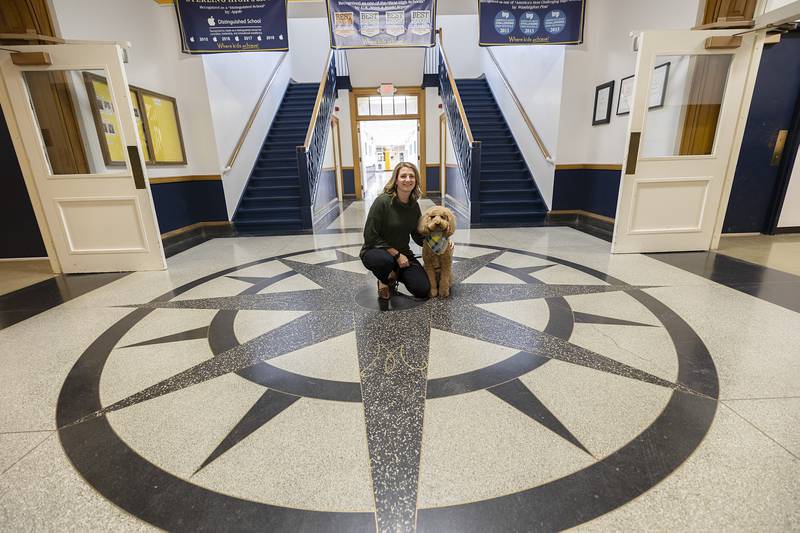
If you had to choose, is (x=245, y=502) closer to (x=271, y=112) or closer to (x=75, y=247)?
(x=75, y=247)

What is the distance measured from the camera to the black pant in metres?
2.70

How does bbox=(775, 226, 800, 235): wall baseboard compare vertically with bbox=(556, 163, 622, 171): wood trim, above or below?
below

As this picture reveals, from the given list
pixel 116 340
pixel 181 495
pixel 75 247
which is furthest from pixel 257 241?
pixel 181 495

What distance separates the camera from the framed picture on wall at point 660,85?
4.03m

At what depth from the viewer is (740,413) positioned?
1505 mm

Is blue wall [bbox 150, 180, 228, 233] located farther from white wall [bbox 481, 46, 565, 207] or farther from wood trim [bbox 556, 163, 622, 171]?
wood trim [bbox 556, 163, 622, 171]

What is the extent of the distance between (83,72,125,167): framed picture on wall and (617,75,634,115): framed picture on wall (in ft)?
19.6

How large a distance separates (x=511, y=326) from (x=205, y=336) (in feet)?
6.47

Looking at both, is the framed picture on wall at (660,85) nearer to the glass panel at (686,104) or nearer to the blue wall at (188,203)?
the glass panel at (686,104)

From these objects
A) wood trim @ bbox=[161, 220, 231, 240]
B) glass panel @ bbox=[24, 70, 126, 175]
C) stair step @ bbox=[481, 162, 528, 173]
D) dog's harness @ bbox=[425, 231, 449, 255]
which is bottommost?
wood trim @ bbox=[161, 220, 231, 240]

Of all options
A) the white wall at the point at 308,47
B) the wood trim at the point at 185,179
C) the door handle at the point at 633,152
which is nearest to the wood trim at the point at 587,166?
the door handle at the point at 633,152

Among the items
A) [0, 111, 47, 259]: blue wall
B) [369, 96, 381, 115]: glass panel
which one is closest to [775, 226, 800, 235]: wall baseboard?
[0, 111, 47, 259]: blue wall

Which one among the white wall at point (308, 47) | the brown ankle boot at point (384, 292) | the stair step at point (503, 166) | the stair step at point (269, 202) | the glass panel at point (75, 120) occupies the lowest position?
the brown ankle boot at point (384, 292)

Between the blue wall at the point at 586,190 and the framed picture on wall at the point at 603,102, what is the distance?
0.73 metres
